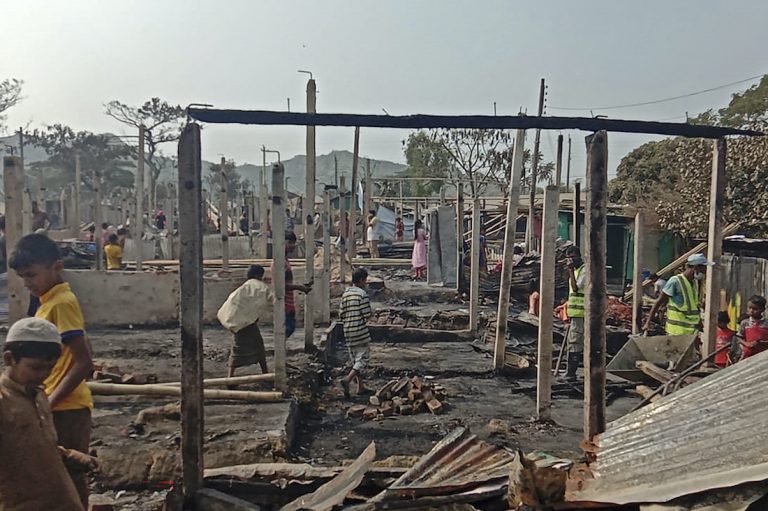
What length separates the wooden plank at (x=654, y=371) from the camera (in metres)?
7.41

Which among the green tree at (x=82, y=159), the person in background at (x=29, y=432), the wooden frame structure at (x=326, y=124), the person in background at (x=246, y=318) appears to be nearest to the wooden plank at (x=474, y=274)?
the person in background at (x=246, y=318)

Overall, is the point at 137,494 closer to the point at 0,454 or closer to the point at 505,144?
the point at 0,454

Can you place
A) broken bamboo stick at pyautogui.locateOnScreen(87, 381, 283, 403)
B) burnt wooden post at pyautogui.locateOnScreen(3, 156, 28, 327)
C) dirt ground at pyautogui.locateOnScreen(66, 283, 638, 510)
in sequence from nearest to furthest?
dirt ground at pyautogui.locateOnScreen(66, 283, 638, 510)
burnt wooden post at pyautogui.locateOnScreen(3, 156, 28, 327)
broken bamboo stick at pyautogui.locateOnScreen(87, 381, 283, 403)

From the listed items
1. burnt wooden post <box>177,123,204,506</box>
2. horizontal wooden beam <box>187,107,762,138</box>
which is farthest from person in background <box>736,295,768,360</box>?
burnt wooden post <box>177,123,204,506</box>

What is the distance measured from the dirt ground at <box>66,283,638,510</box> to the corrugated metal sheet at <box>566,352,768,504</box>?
7.05 ft

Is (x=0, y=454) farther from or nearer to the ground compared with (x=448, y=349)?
farther from the ground

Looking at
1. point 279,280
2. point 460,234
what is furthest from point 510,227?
point 460,234

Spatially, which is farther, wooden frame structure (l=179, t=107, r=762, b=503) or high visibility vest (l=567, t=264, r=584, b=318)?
high visibility vest (l=567, t=264, r=584, b=318)

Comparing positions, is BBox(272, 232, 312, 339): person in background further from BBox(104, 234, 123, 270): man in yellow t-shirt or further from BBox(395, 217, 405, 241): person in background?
BBox(395, 217, 405, 241): person in background

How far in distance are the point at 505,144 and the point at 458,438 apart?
114ft

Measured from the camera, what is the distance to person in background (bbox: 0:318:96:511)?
9.12 ft

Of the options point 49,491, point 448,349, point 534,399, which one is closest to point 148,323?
point 448,349

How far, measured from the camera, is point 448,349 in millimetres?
11266

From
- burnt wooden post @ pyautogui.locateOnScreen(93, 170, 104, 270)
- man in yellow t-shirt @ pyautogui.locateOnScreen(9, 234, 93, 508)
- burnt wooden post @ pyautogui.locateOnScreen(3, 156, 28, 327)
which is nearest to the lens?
man in yellow t-shirt @ pyautogui.locateOnScreen(9, 234, 93, 508)
